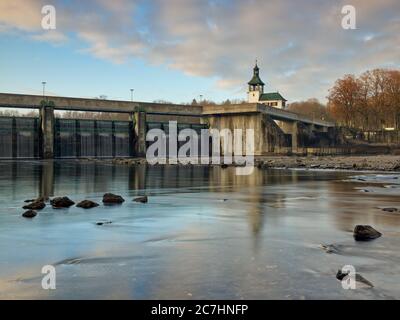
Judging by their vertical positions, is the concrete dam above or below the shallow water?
above

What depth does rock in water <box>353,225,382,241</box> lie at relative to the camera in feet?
39.0

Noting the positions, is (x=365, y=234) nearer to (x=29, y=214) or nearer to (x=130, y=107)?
(x=29, y=214)

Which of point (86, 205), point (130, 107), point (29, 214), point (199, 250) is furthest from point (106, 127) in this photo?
point (199, 250)

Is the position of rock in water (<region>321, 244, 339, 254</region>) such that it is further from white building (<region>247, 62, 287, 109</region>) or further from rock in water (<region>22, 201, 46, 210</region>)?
white building (<region>247, 62, 287, 109</region>)

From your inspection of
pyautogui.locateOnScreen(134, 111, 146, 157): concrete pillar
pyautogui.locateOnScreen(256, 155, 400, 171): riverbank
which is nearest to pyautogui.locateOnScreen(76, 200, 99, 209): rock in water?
pyautogui.locateOnScreen(256, 155, 400, 171): riverbank

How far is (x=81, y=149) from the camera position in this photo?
78.9m

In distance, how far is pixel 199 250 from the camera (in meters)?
10.6

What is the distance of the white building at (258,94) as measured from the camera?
172m

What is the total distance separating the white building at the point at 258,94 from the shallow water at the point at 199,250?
510ft

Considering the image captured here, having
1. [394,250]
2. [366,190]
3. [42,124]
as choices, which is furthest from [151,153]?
[394,250]

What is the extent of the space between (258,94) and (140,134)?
3774 inches

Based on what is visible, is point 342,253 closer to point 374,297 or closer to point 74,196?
point 374,297

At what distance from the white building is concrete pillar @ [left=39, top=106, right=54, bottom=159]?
356 ft
